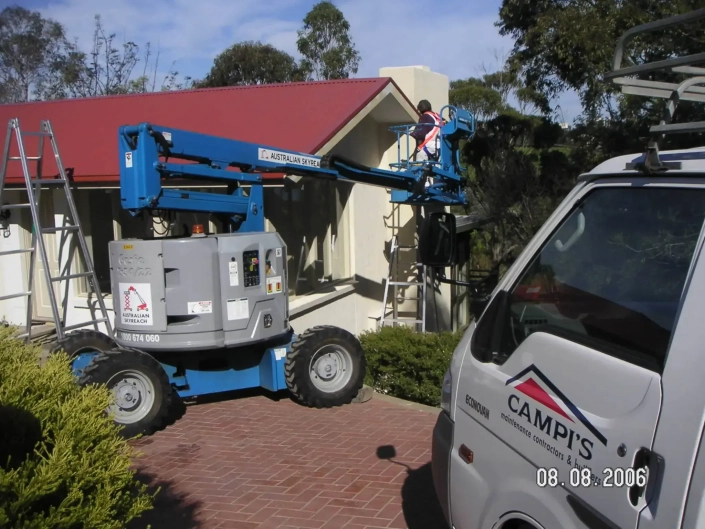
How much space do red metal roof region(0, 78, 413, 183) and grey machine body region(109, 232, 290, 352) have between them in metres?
2.81

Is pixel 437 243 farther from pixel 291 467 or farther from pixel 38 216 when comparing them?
pixel 38 216

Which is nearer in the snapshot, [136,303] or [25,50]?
[136,303]

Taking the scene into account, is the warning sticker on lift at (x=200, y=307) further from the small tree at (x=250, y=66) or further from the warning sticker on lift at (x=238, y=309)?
the small tree at (x=250, y=66)

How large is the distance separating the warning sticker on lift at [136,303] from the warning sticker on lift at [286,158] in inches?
72.7

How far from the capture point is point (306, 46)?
42.1 meters

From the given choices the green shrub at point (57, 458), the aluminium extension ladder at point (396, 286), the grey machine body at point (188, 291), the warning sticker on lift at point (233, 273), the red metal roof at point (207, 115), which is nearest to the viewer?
the green shrub at point (57, 458)

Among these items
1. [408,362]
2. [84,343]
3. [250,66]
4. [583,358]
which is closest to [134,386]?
[84,343]

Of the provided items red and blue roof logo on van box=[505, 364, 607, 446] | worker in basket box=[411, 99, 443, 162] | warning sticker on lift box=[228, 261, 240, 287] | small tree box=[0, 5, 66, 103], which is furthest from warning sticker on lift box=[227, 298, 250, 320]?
small tree box=[0, 5, 66, 103]

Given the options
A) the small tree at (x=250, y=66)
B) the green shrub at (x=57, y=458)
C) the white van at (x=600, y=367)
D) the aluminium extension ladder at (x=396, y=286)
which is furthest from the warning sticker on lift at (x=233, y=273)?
the small tree at (x=250, y=66)

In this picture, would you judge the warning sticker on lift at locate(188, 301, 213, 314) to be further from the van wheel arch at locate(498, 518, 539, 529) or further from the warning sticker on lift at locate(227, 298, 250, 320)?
→ the van wheel arch at locate(498, 518, 539, 529)

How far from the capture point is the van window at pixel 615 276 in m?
2.50

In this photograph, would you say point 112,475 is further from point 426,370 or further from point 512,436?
point 426,370

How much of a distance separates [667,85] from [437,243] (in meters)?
1.37

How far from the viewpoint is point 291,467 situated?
6227 millimetres
